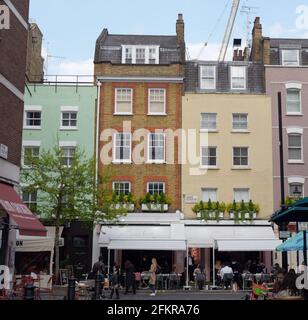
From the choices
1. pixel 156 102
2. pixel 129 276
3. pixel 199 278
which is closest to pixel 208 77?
pixel 156 102

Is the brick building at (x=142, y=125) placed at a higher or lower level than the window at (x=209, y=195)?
higher

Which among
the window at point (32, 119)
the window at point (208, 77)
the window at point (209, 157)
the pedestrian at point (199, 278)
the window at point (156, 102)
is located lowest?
the pedestrian at point (199, 278)

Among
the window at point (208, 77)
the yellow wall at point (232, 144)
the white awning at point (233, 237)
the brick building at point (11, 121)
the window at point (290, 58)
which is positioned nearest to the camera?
the brick building at point (11, 121)

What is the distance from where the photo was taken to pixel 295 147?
34812 millimetres

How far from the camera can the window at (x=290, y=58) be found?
36.7 m

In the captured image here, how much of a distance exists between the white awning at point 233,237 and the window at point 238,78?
9150 mm

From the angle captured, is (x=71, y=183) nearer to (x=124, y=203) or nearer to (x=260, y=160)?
(x=124, y=203)

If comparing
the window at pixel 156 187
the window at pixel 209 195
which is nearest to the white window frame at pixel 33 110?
the window at pixel 156 187

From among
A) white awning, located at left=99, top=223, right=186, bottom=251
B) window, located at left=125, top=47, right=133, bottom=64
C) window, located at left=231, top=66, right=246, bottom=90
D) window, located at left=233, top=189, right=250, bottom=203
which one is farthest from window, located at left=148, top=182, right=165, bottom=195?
window, located at left=125, top=47, right=133, bottom=64

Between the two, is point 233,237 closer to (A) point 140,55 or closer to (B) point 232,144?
(B) point 232,144

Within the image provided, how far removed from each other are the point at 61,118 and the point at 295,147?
48.0 feet

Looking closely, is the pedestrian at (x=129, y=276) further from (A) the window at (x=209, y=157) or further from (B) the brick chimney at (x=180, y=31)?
(B) the brick chimney at (x=180, y=31)

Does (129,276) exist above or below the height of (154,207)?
below
